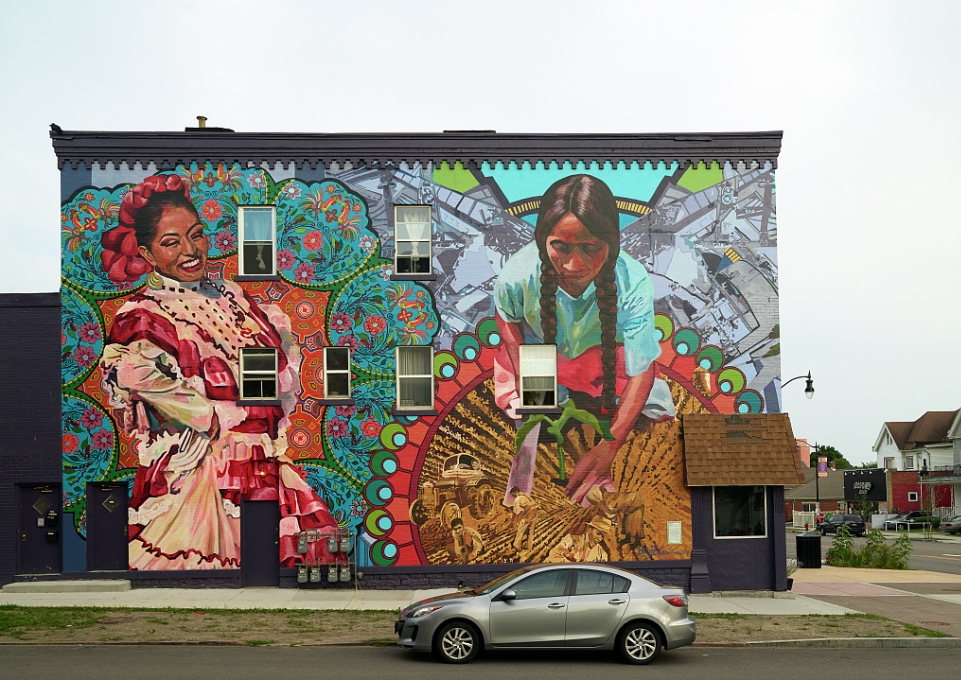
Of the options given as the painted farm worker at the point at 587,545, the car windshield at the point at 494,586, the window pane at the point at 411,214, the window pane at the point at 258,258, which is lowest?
the painted farm worker at the point at 587,545

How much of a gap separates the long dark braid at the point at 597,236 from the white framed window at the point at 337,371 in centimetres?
459

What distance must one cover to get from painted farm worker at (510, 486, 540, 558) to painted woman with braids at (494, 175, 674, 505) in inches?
47.7

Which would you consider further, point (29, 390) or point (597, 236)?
point (597, 236)

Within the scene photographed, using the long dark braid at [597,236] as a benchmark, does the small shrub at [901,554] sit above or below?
below

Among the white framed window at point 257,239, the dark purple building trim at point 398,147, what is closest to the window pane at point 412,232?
the dark purple building trim at point 398,147

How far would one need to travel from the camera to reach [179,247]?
67.6 ft

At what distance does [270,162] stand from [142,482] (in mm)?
7759

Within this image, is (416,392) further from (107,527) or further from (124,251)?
(107,527)

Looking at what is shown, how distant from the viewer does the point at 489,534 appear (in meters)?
20.5

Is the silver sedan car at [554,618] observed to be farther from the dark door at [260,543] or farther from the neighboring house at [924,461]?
the neighboring house at [924,461]

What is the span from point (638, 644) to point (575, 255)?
397 inches

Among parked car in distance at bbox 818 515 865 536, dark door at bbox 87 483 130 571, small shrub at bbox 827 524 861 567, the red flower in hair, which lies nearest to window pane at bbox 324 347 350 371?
the red flower in hair

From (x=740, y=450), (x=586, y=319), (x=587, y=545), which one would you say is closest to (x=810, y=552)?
(x=740, y=450)

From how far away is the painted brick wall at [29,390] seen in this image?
811 inches
